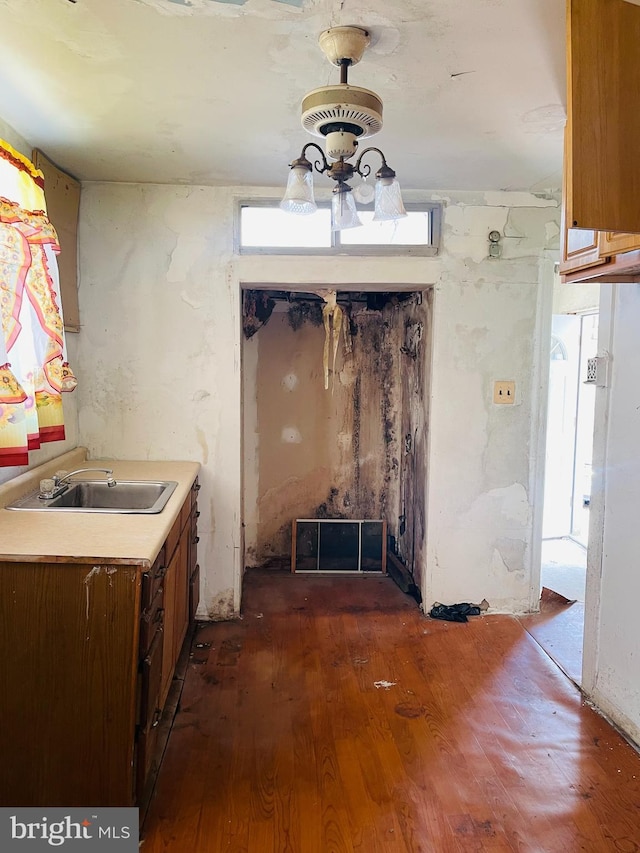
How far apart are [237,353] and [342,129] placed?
1.77 metres

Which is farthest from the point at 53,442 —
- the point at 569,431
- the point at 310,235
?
the point at 569,431

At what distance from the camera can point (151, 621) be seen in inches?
73.2

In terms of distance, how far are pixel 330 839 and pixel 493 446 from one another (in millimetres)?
2203

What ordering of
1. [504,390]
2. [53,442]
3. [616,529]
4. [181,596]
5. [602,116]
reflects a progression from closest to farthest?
[602,116]
[616,529]
[181,596]
[53,442]
[504,390]

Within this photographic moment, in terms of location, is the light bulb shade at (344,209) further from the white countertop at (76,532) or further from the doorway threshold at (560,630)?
the doorway threshold at (560,630)

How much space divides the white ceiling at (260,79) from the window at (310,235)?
1.11 ft

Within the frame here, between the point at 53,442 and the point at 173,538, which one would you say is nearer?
the point at 173,538

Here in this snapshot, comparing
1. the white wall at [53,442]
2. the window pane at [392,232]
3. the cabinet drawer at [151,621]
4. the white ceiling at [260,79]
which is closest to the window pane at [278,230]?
the window pane at [392,232]

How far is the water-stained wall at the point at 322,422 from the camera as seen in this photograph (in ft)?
13.8

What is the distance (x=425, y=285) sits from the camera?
11.1ft

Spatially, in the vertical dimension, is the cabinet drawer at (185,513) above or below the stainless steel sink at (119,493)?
below

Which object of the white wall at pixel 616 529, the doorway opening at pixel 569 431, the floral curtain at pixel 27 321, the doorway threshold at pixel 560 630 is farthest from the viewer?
the doorway opening at pixel 569 431

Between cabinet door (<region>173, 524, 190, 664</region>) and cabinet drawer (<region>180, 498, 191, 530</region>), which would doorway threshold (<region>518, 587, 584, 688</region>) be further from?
cabinet drawer (<region>180, 498, 191, 530</region>)

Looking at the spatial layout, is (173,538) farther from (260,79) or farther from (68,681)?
(260,79)
